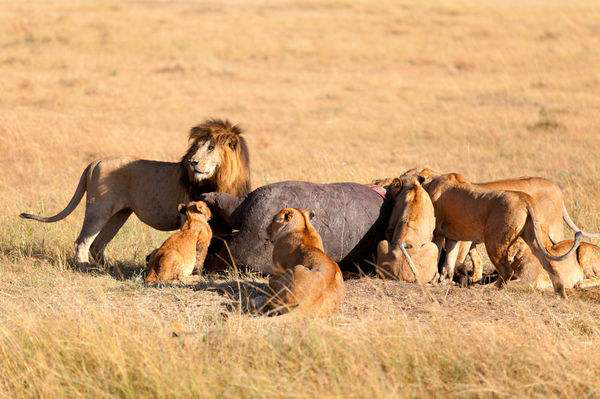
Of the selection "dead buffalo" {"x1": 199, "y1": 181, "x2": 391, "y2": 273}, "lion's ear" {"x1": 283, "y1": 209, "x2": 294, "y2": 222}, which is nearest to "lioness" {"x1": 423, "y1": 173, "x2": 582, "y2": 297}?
"dead buffalo" {"x1": 199, "y1": 181, "x2": 391, "y2": 273}

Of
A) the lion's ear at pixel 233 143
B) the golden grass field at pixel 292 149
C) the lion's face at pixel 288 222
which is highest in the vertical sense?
the lion's ear at pixel 233 143

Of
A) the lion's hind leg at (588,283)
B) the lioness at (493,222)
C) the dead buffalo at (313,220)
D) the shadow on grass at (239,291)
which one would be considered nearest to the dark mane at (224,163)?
the dead buffalo at (313,220)

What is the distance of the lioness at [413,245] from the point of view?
799 cm

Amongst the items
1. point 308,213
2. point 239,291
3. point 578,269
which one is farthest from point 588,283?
point 239,291

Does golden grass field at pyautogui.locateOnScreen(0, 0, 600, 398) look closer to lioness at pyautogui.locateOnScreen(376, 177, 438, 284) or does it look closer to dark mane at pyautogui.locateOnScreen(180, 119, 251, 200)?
lioness at pyautogui.locateOnScreen(376, 177, 438, 284)

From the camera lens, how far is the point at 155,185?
9.25 m

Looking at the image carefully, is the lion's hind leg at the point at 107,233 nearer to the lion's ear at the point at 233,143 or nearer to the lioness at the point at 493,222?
the lion's ear at the point at 233,143

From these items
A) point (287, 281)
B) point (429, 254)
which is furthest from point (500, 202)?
point (287, 281)

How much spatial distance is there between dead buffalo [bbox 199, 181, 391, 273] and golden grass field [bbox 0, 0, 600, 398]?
302 millimetres

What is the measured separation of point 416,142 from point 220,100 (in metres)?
5.34

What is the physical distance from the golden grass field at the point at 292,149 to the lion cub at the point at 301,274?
213 mm

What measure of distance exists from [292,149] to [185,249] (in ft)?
27.8

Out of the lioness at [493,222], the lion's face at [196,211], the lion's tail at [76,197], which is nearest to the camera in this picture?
the lioness at [493,222]

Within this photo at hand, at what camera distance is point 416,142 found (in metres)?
18.0
